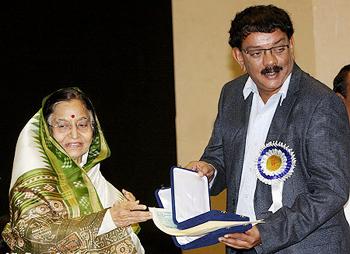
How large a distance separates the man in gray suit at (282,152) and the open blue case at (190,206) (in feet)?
0.18

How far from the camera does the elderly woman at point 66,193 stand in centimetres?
270

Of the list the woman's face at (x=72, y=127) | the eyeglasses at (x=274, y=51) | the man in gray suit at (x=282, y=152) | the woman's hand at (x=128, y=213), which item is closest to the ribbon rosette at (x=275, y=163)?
the man in gray suit at (x=282, y=152)

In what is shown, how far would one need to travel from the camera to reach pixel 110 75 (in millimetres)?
4938

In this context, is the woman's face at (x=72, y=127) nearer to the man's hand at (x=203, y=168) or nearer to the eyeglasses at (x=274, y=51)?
the man's hand at (x=203, y=168)

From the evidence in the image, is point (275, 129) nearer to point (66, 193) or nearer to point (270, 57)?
point (270, 57)

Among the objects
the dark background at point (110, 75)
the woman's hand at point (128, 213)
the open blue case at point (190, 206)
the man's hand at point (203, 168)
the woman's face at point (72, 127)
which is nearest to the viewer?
the open blue case at point (190, 206)

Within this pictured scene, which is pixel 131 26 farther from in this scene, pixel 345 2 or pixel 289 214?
pixel 289 214

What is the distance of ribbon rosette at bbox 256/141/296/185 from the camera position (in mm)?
2584

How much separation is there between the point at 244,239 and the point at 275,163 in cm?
32

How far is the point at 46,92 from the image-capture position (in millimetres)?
4668

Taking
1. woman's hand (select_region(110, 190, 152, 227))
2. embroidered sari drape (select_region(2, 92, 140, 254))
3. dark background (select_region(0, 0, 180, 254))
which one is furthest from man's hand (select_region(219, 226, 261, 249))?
dark background (select_region(0, 0, 180, 254))

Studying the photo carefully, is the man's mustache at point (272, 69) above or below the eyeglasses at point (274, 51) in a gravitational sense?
below

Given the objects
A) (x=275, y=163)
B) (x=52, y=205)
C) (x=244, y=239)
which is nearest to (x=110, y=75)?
(x=52, y=205)

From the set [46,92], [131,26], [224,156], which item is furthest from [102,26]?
[224,156]
